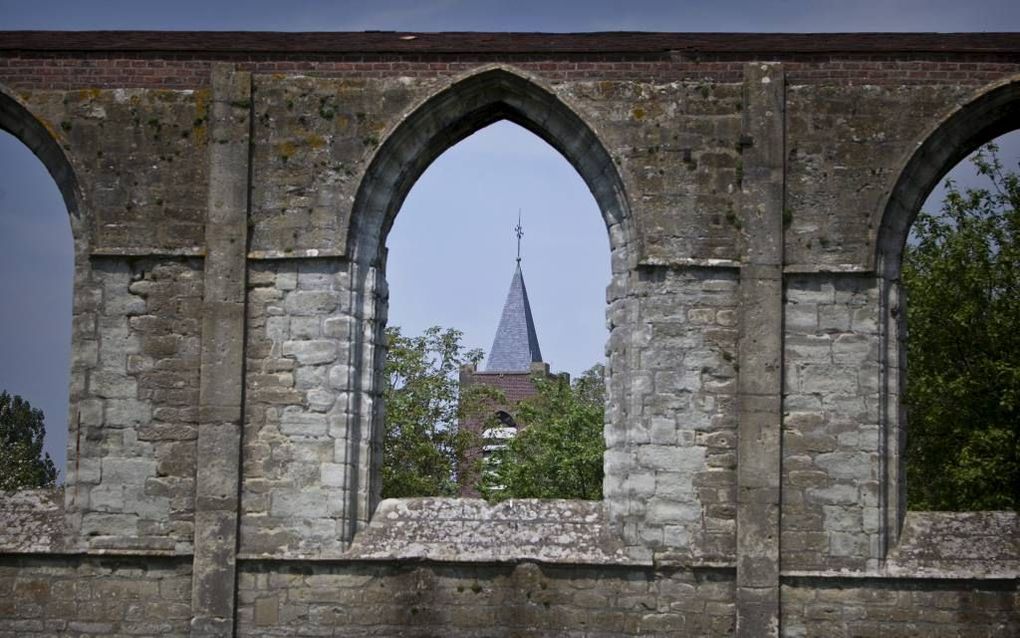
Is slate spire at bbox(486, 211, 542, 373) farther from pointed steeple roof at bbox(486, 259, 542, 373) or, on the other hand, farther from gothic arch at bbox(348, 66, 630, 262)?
gothic arch at bbox(348, 66, 630, 262)

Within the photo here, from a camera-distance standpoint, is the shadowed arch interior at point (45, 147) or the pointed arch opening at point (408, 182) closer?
the pointed arch opening at point (408, 182)

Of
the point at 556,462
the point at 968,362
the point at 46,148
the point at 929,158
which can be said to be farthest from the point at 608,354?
the point at 556,462

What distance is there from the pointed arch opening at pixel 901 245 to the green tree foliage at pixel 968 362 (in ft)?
23.7

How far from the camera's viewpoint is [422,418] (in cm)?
2638

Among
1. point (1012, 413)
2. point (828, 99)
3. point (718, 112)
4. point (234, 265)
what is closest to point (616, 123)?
point (718, 112)

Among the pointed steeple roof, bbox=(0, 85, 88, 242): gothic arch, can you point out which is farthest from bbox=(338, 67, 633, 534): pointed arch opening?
the pointed steeple roof

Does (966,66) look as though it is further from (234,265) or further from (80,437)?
(80,437)

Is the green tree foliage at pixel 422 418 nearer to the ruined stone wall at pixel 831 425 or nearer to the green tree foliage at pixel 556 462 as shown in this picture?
the green tree foliage at pixel 556 462

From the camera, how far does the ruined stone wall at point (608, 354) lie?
10438mm

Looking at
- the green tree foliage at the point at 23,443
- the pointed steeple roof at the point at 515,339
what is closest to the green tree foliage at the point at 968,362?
the green tree foliage at the point at 23,443

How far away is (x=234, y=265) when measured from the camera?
10.8m

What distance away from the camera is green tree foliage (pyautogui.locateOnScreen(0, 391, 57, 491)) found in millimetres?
30375

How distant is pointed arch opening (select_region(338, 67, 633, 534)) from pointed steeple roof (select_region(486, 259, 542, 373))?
32016 mm

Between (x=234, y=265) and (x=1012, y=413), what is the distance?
11.1 metres
